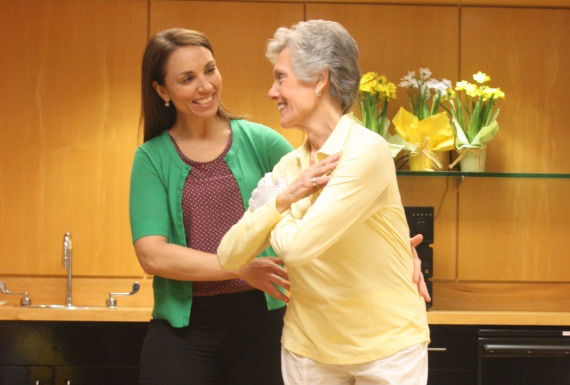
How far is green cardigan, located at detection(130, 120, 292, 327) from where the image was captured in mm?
2223

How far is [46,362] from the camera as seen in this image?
3490 mm

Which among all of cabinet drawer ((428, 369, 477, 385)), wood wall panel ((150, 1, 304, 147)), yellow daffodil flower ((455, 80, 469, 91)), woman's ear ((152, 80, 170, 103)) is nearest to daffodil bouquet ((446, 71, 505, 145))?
yellow daffodil flower ((455, 80, 469, 91))

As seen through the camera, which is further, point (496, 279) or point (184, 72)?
Result: point (496, 279)

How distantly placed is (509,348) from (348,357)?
184cm

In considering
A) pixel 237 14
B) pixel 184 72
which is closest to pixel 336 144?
pixel 184 72

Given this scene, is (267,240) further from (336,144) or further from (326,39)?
(326,39)

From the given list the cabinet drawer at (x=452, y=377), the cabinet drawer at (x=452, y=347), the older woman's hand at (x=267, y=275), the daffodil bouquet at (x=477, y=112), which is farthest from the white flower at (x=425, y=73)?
the older woman's hand at (x=267, y=275)

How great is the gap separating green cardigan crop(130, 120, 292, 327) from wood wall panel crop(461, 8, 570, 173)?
6.50 feet

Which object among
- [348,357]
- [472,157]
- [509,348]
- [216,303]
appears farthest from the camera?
[472,157]

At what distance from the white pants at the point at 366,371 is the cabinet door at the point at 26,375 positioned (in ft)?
6.15

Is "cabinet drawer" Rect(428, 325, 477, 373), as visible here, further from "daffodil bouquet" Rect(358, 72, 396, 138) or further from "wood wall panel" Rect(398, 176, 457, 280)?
"daffodil bouquet" Rect(358, 72, 396, 138)

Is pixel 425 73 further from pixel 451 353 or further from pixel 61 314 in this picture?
pixel 61 314

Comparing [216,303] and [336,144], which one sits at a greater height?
[336,144]

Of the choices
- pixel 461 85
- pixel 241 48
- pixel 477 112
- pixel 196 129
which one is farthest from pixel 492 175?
pixel 196 129
